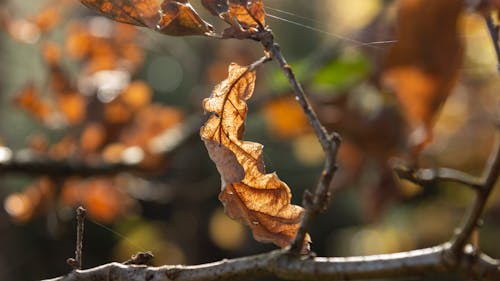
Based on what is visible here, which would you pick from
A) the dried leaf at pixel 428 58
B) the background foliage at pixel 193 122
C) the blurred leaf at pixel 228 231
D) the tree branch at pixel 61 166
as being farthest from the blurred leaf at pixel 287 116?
the blurred leaf at pixel 228 231

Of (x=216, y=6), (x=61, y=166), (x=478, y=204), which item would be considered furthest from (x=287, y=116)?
(x=478, y=204)

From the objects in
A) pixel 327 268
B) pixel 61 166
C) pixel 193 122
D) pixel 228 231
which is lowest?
pixel 327 268

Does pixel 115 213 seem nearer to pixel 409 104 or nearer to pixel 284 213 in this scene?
pixel 409 104

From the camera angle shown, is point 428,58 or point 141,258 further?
point 428,58

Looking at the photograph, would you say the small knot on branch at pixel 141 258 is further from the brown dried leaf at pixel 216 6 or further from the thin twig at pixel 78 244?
the brown dried leaf at pixel 216 6

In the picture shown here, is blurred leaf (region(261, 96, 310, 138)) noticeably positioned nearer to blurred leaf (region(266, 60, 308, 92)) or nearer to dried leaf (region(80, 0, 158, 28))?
blurred leaf (region(266, 60, 308, 92))

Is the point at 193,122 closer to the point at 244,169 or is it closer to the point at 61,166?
the point at 61,166
